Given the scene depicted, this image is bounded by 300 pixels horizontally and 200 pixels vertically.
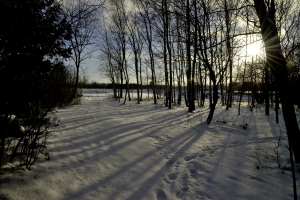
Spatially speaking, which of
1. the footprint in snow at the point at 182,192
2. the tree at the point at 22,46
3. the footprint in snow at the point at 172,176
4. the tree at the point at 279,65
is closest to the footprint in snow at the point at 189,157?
the footprint in snow at the point at 172,176

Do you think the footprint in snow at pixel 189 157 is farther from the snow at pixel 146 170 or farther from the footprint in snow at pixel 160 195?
the footprint in snow at pixel 160 195

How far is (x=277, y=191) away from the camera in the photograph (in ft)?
8.48

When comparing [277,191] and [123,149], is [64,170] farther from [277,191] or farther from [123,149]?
[277,191]

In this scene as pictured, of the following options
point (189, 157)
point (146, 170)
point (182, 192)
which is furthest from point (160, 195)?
point (189, 157)

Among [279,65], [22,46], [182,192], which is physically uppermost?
[22,46]

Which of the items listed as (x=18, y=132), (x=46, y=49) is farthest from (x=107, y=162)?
(x=46, y=49)

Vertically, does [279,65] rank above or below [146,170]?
above

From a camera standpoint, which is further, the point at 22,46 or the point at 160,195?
the point at 160,195

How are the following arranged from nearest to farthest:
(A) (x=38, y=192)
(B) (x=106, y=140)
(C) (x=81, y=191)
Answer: (A) (x=38, y=192) < (C) (x=81, y=191) < (B) (x=106, y=140)

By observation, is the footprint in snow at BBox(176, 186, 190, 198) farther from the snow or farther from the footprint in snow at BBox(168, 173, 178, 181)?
the footprint in snow at BBox(168, 173, 178, 181)

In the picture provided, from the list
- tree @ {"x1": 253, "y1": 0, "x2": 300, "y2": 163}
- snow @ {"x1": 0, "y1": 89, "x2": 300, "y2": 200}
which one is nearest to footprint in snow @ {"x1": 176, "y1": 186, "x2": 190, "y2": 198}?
snow @ {"x1": 0, "y1": 89, "x2": 300, "y2": 200}

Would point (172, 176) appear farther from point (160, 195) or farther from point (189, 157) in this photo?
point (189, 157)

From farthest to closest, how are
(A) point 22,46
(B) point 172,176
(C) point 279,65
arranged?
(C) point 279,65
(B) point 172,176
(A) point 22,46

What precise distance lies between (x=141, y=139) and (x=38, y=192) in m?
2.81
